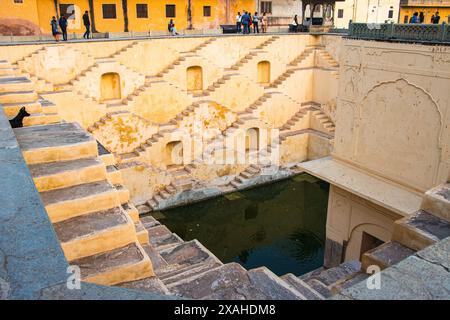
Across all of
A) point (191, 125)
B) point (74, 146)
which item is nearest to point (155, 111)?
point (191, 125)

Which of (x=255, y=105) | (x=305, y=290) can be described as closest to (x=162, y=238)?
(x=305, y=290)

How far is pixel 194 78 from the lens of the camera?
17203mm

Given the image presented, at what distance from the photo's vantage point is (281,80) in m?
18.7

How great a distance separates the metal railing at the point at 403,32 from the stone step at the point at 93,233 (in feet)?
21.0

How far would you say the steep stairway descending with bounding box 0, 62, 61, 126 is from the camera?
19.5ft

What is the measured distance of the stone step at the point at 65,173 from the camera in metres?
3.57

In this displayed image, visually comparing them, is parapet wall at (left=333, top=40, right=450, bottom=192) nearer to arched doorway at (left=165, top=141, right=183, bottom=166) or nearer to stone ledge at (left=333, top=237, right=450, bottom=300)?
stone ledge at (left=333, top=237, right=450, bottom=300)

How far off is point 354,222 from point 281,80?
10.5m

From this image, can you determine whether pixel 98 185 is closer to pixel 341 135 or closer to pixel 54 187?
pixel 54 187

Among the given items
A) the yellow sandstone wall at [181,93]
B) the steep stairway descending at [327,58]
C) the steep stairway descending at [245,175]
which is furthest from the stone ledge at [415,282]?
the steep stairway descending at [327,58]

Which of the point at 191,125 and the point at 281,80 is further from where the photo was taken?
the point at 281,80

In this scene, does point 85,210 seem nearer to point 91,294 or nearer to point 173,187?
point 91,294

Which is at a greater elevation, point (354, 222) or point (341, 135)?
point (341, 135)

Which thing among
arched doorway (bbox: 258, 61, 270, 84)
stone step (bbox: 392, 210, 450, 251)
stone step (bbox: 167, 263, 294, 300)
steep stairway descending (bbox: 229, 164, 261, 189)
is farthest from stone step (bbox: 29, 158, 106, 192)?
arched doorway (bbox: 258, 61, 270, 84)
